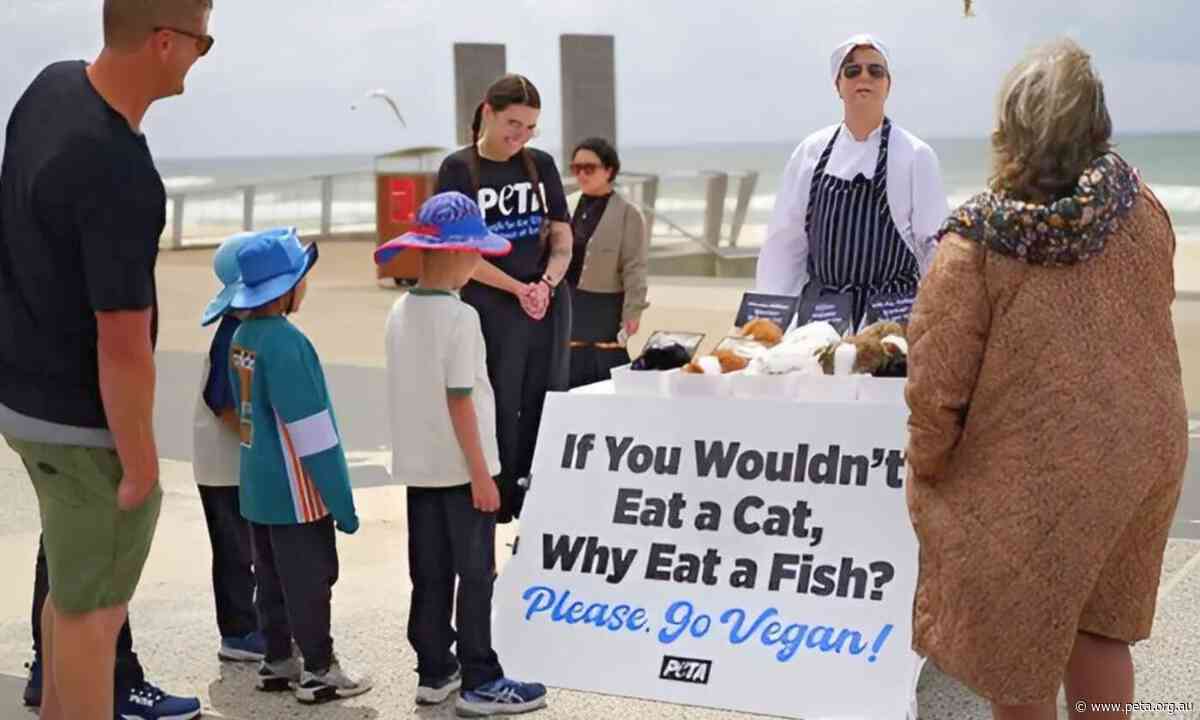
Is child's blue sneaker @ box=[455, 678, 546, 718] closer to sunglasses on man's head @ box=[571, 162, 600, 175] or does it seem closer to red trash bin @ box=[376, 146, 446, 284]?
sunglasses on man's head @ box=[571, 162, 600, 175]

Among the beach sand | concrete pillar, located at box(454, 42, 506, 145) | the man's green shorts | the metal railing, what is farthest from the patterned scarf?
concrete pillar, located at box(454, 42, 506, 145)

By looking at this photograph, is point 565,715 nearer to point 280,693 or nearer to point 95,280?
point 280,693

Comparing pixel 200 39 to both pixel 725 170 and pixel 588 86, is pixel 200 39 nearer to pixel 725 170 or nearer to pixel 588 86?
pixel 588 86

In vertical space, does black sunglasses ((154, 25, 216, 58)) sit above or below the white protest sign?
above

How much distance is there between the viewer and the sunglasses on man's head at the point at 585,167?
28.2ft

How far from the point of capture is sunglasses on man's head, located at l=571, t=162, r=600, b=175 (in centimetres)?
861

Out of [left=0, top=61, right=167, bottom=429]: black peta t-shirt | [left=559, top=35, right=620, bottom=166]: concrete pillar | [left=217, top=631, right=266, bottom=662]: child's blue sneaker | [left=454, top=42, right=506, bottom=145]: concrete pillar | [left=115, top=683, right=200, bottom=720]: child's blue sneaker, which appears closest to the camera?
[left=0, top=61, right=167, bottom=429]: black peta t-shirt

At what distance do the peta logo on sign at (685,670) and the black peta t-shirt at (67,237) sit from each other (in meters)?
1.72

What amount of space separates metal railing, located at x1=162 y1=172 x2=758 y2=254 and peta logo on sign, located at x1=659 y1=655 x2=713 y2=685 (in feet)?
23.8

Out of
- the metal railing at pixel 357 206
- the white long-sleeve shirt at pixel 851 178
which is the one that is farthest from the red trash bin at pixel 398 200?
the white long-sleeve shirt at pixel 851 178

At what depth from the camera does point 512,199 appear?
6.45 m

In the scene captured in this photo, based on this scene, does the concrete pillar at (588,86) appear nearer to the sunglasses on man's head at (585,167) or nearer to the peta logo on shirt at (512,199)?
the sunglasses on man's head at (585,167)

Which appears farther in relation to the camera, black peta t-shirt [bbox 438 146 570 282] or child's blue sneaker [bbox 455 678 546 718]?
black peta t-shirt [bbox 438 146 570 282]

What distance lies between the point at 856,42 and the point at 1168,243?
2.27m
